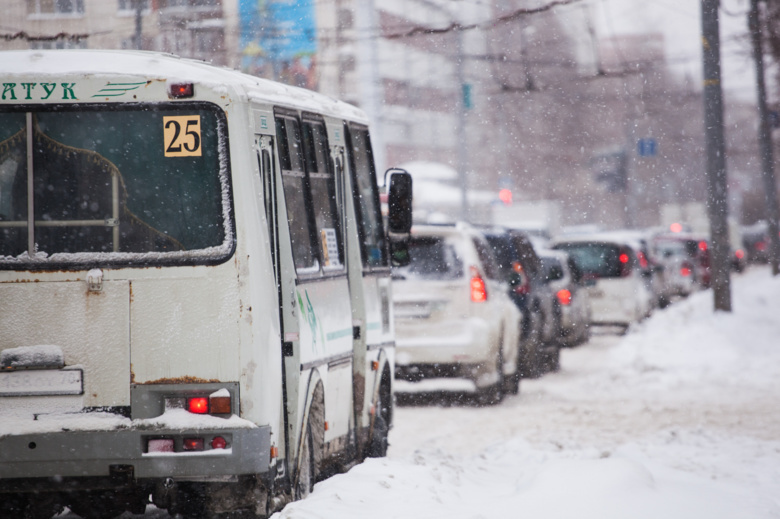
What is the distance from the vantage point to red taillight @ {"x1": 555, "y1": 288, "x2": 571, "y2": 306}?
2103cm

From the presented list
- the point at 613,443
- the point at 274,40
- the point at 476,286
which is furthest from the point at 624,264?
the point at 274,40

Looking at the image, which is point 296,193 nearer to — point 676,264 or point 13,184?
point 13,184

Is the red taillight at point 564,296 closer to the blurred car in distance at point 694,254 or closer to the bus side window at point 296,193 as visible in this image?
the bus side window at point 296,193

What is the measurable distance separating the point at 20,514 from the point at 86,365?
1.26 metres

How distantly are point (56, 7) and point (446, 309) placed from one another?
3216 centimetres

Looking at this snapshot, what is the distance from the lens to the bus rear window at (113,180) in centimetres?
653

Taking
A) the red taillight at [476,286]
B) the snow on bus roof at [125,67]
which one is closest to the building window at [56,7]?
the red taillight at [476,286]

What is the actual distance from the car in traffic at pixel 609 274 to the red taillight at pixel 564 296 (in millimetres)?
2883

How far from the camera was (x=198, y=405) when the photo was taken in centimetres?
630

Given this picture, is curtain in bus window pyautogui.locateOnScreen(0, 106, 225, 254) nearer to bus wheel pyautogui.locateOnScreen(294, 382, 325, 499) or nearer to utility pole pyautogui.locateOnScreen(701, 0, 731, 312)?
bus wheel pyautogui.locateOnScreen(294, 382, 325, 499)

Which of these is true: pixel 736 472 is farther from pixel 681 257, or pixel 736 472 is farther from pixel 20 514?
pixel 681 257

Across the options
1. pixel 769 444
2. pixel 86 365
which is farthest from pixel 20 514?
pixel 769 444

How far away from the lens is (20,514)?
23.4 ft

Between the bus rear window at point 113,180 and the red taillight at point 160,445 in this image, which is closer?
the red taillight at point 160,445
